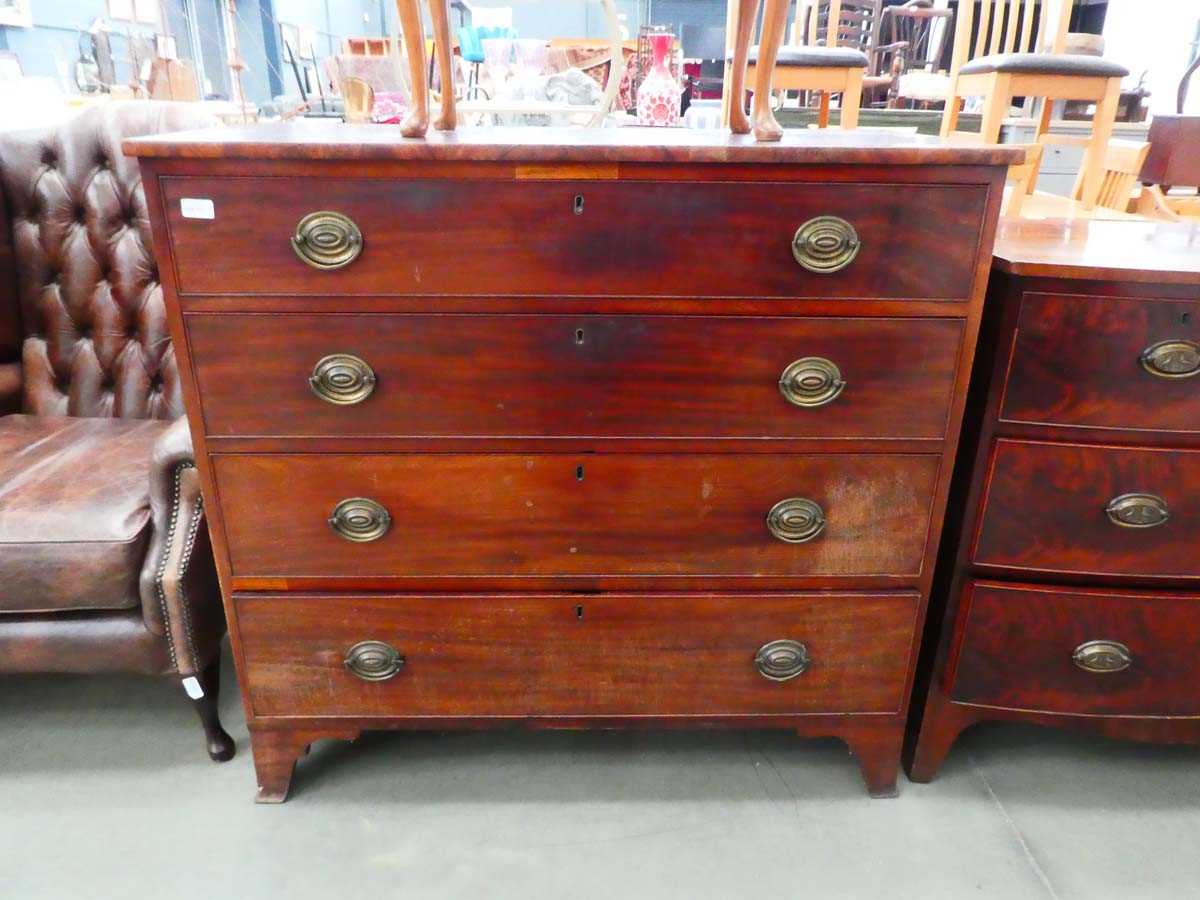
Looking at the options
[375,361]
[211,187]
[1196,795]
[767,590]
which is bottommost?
[1196,795]

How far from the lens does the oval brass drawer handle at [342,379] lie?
1075 mm

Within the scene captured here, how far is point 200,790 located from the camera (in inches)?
55.3

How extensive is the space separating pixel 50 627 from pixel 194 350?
2.04 ft

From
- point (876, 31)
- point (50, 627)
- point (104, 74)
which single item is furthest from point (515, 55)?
point (876, 31)

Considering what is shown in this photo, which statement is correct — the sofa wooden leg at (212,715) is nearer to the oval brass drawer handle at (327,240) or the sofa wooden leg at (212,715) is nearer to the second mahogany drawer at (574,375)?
the second mahogany drawer at (574,375)

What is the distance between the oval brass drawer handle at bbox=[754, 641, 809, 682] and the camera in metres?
1.28

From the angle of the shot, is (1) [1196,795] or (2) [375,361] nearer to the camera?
(2) [375,361]

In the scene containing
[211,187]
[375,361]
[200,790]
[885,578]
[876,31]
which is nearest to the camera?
[211,187]

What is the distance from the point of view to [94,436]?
1.58 m

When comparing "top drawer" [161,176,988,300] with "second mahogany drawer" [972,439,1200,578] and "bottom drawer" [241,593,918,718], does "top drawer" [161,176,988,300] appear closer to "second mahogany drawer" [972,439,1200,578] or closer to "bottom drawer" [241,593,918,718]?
"second mahogany drawer" [972,439,1200,578]

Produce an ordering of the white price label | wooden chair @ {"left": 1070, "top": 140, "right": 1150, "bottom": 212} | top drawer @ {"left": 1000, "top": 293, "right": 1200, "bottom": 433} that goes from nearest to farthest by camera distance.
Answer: the white price label
top drawer @ {"left": 1000, "top": 293, "right": 1200, "bottom": 433}
wooden chair @ {"left": 1070, "top": 140, "right": 1150, "bottom": 212}

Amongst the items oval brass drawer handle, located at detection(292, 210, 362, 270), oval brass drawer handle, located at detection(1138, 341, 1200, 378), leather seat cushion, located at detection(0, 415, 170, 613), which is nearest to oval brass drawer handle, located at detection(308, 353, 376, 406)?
oval brass drawer handle, located at detection(292, 210, 362, 270)

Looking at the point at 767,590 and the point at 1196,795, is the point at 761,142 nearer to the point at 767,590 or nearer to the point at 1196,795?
the point at 767,590

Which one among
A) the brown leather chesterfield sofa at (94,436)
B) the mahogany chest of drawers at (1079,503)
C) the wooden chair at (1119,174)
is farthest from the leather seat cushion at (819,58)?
the brown leather chesterfield sofa at (94,436)
